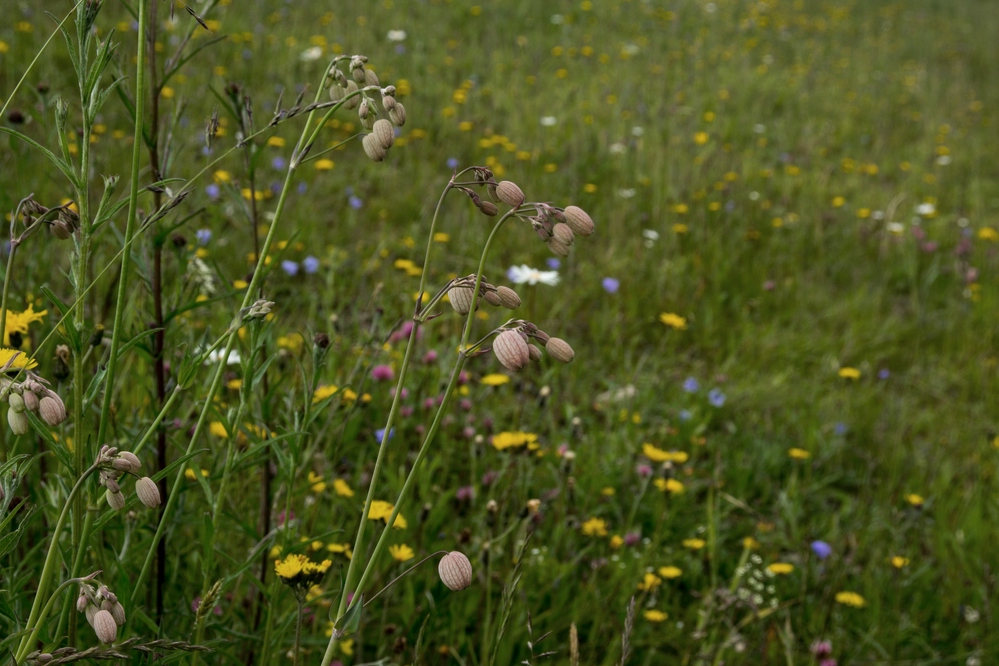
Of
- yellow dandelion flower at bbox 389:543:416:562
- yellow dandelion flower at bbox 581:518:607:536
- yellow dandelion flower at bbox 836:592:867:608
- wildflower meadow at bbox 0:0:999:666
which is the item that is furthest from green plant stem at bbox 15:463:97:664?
yellow dandelion flower at bbox 836:592:867:608

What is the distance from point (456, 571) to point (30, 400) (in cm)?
46

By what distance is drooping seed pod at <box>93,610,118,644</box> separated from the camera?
28.8 inches

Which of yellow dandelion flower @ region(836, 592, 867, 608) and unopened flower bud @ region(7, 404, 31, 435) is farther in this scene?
yellow dandelion flower @ region(836, 592, 867, 608)

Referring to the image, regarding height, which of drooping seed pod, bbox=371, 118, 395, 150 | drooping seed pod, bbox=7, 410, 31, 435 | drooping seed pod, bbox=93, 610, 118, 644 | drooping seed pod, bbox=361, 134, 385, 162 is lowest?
drooping seed pod, bbox=93, 610, 118, 644

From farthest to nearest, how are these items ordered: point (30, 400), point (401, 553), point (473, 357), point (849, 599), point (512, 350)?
point (473, 357)
point (849, 599)
point (401, 553)
point (512, 350)
point (30, 400)

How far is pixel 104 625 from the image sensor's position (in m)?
0.74

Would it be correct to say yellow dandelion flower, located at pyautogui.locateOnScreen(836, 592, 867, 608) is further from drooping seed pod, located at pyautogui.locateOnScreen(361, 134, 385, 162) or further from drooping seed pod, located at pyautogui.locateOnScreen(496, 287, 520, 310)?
drooping seed pod, located at pyautogui.locateOnScreen(361, 134, 385, 162)

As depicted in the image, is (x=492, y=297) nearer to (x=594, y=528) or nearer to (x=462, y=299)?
(x=462, y=299)

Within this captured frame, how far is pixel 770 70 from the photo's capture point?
699 centimetres

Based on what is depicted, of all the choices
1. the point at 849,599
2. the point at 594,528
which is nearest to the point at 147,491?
the point at 594,528

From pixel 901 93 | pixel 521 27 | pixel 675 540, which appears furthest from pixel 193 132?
pixel 901 93

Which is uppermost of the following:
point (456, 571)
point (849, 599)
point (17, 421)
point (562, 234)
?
point (562, 234)

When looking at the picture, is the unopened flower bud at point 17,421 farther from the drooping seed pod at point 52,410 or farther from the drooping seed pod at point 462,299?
the drooping seed pod at point 462,299

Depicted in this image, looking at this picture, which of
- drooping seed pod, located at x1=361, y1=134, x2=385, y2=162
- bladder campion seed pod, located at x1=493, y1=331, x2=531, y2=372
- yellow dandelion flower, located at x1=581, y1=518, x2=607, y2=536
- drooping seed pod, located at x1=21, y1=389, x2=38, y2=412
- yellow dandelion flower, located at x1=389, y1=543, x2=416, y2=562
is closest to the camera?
drooping seed pod, located at x1=21, y1=389, x2=38, y2=412
